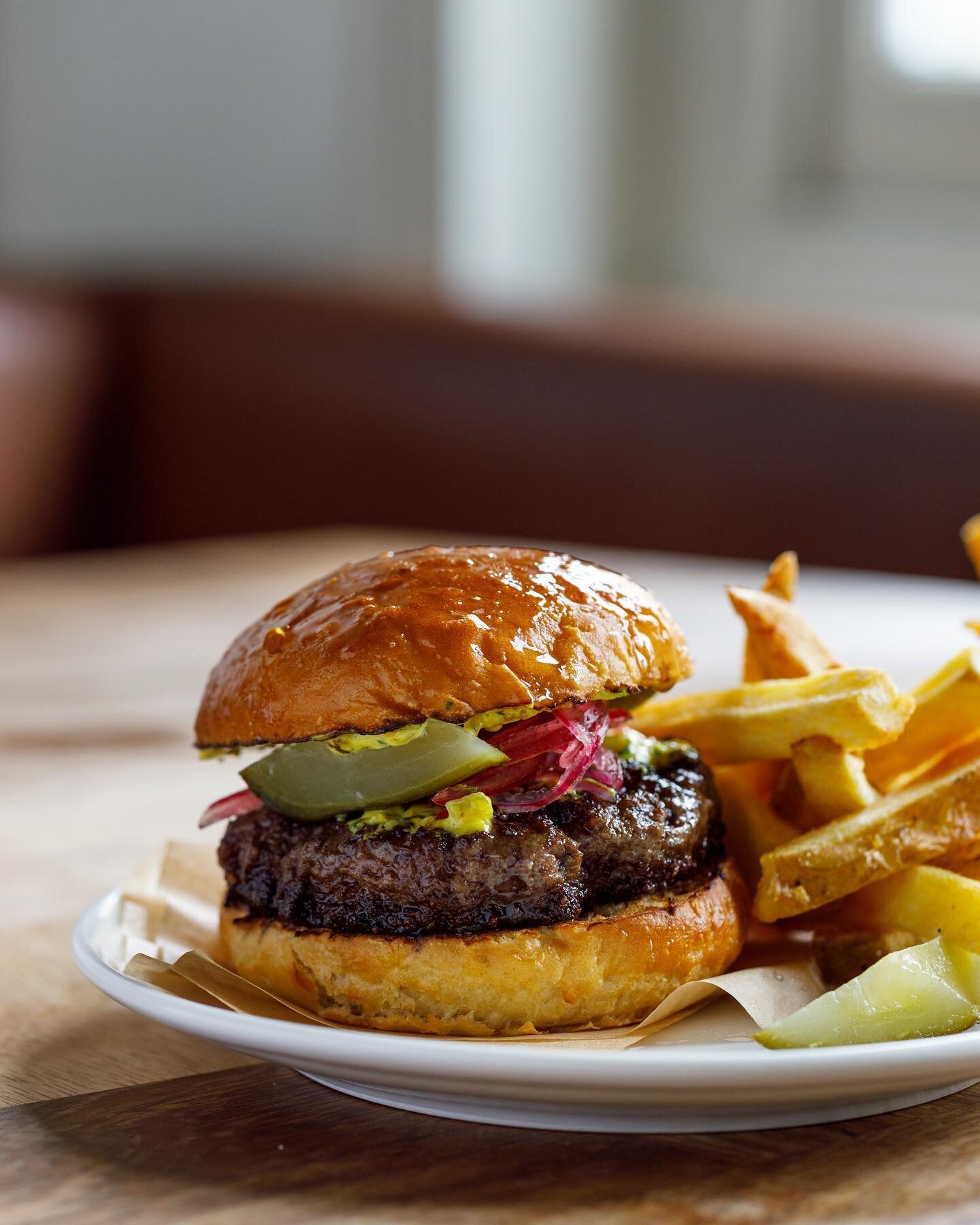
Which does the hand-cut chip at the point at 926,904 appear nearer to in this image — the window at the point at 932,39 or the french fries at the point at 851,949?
the french fries at the point at 851,949

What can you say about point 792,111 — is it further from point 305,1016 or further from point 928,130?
point 305,1016

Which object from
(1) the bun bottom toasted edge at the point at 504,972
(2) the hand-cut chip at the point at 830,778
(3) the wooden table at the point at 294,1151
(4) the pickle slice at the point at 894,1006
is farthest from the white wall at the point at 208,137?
(4) the pickle slice at the point at 894,1006

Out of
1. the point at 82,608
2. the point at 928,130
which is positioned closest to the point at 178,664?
the point at 82,608

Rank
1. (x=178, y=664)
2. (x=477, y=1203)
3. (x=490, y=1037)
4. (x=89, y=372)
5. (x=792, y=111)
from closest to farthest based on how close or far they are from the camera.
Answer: (x=477, y=1203) < (x=490, y=1037) < (x=178, y=664) < (x=89, y=372) < (x=792, y=111)

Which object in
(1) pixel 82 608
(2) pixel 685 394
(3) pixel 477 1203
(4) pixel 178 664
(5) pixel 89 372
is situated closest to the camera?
(3) pixel 477 1203

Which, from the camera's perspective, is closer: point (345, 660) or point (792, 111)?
point (345, 660)
